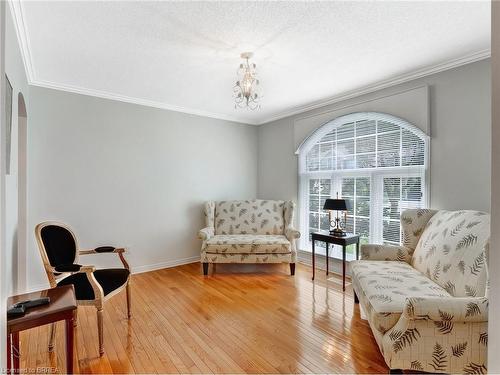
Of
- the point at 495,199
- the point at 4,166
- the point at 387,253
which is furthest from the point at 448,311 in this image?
the point at 4,166

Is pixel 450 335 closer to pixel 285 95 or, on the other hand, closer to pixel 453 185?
pixel 453 185

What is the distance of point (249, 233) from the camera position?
13.9 ft

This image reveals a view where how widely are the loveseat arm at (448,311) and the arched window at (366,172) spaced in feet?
5.28

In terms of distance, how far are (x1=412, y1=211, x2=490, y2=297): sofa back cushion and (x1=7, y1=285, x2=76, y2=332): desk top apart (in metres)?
2.43

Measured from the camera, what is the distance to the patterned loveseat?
1545 millimetres

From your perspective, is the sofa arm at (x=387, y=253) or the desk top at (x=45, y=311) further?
the sofa arm at (x=387, y=253)

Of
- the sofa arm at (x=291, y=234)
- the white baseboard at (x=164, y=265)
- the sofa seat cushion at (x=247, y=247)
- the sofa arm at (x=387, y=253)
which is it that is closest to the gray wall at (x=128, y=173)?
the white baseboard at (x=164, y=265)

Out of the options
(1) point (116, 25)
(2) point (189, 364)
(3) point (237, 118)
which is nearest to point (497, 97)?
(2) point (189, 364)

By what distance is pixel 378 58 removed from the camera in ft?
8.48

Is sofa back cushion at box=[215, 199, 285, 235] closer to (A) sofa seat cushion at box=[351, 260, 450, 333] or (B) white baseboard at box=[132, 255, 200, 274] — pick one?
(B) white baseboard at box=[132, 255, 200, 274]

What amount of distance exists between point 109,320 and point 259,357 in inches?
57.2

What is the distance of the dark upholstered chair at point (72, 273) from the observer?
79.4 inches

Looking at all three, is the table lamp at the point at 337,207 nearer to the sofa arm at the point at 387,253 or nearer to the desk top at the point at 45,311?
the sofa arm at the point at 387,253

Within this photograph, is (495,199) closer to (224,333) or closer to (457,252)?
(457,252)
